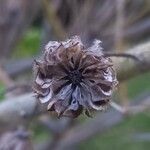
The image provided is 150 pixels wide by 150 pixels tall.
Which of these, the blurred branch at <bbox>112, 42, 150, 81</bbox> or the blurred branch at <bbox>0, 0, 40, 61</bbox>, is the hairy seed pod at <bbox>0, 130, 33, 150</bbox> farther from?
the blurred branch at <bbox>0, 0, 40, 61</bbox>

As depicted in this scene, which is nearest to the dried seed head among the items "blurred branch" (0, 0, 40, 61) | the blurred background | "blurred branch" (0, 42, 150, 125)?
"blurred branch" (0, 42, 150, 125)

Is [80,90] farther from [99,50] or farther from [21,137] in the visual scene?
[21,137]

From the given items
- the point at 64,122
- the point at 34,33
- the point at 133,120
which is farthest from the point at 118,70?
the point at 133,120

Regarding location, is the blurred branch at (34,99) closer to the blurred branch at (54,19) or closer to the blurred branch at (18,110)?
the blurred branch at (18,110)

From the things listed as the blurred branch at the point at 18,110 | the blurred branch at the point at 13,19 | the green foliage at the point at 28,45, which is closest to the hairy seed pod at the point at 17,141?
the blurred branch at the point at 18,110

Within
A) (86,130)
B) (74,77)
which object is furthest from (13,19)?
(74,77)
